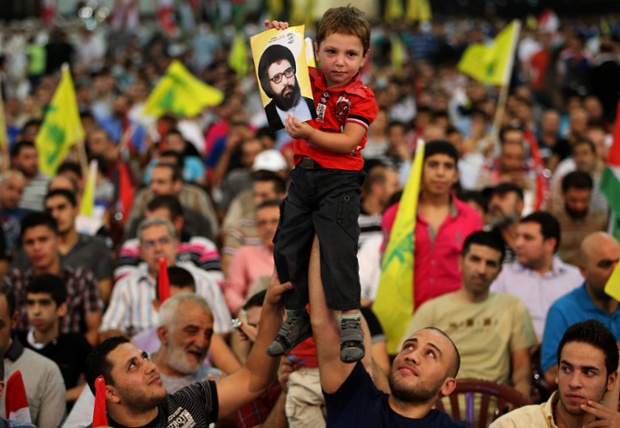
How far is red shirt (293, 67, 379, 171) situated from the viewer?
4.56 metres

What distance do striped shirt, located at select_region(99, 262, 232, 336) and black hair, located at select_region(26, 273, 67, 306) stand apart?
0.53 metres

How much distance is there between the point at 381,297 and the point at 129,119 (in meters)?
9.76

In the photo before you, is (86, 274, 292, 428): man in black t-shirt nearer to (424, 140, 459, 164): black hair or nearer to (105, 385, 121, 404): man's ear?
(105, 385, 121, 404): man's ear

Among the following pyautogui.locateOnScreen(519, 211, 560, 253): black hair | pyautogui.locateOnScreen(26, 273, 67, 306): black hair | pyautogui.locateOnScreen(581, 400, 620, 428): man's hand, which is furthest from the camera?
pyautogui.locateOnScreen(519, 211, 560, 253): black hair

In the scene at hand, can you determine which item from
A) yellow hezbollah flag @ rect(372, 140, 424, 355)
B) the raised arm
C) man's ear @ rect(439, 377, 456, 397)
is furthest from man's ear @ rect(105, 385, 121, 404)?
yellow hezbollah flag @ rect(372, 140, 424, 355)

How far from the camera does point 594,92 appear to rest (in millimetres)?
16797

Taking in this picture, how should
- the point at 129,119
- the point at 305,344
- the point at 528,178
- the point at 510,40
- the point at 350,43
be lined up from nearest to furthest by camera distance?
the point at 350,43 → the point at 305,344 → the point at 528,178 → the point at 510,40 → the point at 129,119

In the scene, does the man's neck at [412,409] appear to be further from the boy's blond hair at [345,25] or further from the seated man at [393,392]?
the boy's blond hair at [345,25]

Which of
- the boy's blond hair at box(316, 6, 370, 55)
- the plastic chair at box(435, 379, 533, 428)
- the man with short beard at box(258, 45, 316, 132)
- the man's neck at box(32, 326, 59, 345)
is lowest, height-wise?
the plastic chair at box(435, 379, 533, 428)

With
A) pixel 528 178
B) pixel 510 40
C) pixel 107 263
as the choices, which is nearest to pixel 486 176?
pixel 528 178

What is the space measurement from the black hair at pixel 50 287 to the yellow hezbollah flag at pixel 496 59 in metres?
6.93

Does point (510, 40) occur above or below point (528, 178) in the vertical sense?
above

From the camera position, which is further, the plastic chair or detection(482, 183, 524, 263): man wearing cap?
detection(482, 183, 524, 263): man wearing cap

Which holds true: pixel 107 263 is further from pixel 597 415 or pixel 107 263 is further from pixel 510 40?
pixel 510 40
